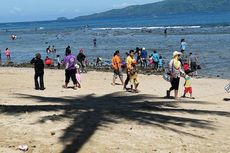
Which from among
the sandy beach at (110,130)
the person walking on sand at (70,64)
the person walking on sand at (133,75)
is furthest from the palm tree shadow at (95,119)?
the person walking on sand at (70,64)

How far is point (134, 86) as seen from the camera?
1816 centimetres

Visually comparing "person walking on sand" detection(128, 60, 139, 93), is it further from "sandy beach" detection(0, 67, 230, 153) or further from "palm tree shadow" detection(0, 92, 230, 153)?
"palm tree shadow" detection(0, 92, 230, 153)

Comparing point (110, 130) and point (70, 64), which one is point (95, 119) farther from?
point (70, 64)

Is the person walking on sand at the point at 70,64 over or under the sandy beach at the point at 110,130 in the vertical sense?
over

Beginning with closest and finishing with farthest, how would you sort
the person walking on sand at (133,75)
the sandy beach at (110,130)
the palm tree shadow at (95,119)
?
Result: the sandy beach at (110,130)
the palm tree shadow at (95,119)
the person walking on sand at (133,75)

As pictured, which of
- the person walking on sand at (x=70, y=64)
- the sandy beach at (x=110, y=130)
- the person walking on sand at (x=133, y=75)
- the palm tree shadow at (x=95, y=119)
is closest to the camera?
the sandy beach at (x=110, y=130)

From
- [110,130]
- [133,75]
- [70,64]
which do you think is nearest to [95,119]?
[110,130]

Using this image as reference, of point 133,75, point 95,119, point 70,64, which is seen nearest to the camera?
point 95,119

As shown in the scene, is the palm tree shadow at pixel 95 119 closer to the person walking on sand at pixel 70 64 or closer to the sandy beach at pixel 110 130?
the sandy beach at pixel 110 130

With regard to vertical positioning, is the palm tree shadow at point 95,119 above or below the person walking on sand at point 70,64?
below

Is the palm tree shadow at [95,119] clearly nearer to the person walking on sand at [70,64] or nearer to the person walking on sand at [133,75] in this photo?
the person walking on sand at [133,75]

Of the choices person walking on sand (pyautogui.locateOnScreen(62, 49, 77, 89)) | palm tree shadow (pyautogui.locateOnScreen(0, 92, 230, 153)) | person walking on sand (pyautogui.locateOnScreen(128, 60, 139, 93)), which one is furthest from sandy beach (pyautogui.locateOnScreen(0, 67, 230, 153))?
person walking on sand (pyautogui.locateOnScreen(62, 49, 77, 89))

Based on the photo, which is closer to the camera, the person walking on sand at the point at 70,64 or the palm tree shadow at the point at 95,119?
the palm tree shadow at the point at 95,119

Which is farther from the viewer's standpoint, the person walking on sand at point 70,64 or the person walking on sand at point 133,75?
the person walking on sand at point 70,64
